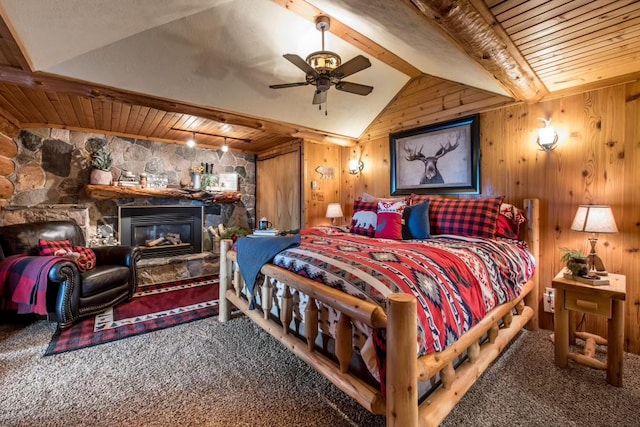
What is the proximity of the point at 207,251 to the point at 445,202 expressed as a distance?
397 centimetres

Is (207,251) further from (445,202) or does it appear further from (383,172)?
(445,202)

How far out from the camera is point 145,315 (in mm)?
2803

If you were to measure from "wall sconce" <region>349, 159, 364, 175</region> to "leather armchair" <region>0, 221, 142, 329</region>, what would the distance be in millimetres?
3204

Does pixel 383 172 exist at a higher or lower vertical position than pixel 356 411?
higher

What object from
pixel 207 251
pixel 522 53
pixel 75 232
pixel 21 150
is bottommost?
pixel 207 251

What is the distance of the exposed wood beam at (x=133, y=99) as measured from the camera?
2.34 metres

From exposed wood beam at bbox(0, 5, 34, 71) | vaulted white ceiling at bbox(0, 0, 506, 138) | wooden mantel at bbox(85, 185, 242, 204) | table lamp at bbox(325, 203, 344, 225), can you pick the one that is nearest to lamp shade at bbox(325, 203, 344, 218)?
table lamp at bbox(325, 203, 344, 225)

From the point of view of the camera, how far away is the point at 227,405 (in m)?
1.59

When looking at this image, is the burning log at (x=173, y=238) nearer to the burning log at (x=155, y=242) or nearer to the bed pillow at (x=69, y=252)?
the burning log at (x=155, y=242)

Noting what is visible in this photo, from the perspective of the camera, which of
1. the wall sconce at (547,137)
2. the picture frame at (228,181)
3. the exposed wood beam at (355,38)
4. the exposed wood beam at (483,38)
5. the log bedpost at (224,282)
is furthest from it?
the picture frame at (228,181)

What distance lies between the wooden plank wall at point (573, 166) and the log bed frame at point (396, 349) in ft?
2.71

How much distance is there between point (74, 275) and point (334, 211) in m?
3.14

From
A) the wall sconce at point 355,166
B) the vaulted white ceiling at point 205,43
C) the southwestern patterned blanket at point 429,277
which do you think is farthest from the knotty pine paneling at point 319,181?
the southwestern patterned blanket at point 429,277

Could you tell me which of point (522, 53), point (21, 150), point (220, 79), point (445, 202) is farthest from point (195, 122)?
point (522, 53)
